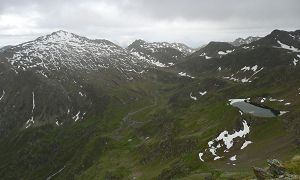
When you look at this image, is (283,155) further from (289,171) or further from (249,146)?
(289,171)

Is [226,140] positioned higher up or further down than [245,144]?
further down

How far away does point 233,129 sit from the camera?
195 meters

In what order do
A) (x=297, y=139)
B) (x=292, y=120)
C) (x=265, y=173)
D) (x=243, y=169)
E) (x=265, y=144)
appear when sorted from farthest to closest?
(x=292, y=120) < (x=265, y=144) < (x=297, y=139) < (x=243, y=169) < (x=265, y=173)

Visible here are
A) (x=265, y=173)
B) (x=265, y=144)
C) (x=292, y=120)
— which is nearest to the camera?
(x=265, y=173)

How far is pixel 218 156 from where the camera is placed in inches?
6919

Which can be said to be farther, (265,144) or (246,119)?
(246,119)

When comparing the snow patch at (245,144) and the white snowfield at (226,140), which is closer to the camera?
the snow patch at (245,144)

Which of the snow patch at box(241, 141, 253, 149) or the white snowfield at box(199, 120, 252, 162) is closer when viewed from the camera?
the snow patch at box(241, 141, 253, 149)

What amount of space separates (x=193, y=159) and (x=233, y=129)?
987 inches

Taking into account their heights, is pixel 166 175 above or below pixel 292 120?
below

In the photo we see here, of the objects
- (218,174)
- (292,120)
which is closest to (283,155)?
(218,174)

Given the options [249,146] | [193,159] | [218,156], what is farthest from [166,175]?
[249,146]

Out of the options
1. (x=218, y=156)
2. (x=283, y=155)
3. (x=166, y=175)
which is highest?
(x=283, y=155)

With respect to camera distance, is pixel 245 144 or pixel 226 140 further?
pixel 226 140
